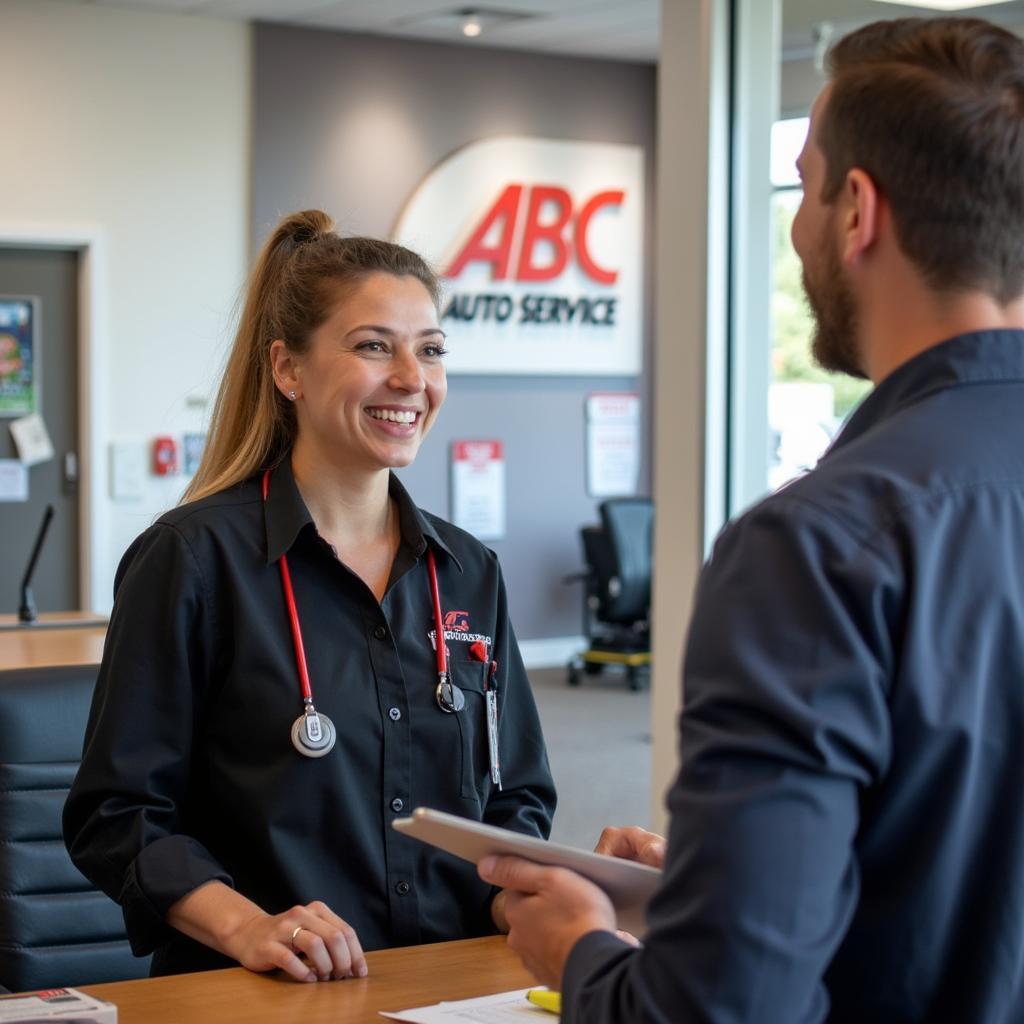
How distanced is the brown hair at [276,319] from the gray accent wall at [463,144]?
5.83 meters

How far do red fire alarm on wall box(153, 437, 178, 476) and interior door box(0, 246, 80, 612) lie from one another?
0.40 meters

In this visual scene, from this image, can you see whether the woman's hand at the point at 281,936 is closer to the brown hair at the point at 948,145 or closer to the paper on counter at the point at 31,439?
the brown hair at the point at 948,145

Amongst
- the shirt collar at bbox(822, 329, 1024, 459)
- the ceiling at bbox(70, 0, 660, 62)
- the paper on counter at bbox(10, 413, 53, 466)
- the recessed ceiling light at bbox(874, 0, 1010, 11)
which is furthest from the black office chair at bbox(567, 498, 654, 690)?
the shirt collar at bbox(822, 329, 1024, 459)

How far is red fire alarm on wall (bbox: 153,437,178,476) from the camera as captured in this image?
8016 mm

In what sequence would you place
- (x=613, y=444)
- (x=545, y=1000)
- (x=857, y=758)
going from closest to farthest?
1. (x=857, y=758)
2. (x=545, y=1000)
3. (x=613, y=444)

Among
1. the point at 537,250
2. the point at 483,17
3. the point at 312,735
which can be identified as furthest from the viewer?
the point at 537,250

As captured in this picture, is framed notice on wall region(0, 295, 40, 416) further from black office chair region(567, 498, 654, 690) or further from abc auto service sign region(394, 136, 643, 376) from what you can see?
black office chair region(567, 498, 654, 690)

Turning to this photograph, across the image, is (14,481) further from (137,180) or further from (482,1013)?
(482,1013)

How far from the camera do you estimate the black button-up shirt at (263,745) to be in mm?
1764

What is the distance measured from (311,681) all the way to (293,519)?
0.21 m

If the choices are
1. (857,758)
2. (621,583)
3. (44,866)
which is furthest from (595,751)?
(857,758)

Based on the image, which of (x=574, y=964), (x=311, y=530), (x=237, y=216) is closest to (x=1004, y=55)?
(x=574, y=964)

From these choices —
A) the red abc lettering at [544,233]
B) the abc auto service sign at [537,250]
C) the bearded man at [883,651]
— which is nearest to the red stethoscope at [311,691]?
the bearded man at [883,651]

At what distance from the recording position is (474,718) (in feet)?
6.49
